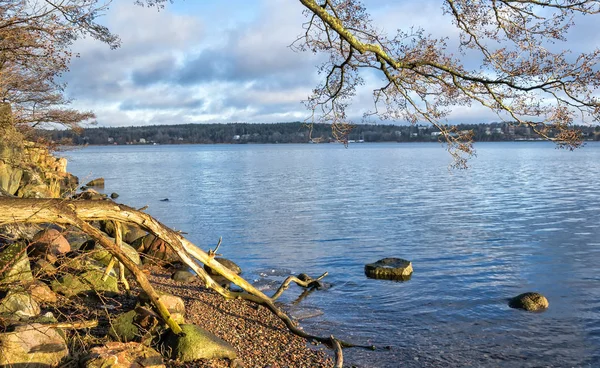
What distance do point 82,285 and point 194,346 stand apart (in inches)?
139

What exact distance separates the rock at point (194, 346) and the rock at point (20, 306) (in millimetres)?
2166

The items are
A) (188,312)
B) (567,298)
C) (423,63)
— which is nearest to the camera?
(423,63)

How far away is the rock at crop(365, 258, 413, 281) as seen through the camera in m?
17.1

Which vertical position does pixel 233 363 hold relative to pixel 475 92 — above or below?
below

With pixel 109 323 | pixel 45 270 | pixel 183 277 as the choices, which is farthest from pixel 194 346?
pixel 183 277

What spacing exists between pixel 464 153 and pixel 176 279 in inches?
376

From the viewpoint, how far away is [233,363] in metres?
9.20

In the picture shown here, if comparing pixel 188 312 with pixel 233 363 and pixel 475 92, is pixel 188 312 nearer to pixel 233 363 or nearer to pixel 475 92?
pixel 233 363

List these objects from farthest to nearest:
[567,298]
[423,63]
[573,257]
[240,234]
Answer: [240,234] → [573,257] → [567,298] → [423,63]

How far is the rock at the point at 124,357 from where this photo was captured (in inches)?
299

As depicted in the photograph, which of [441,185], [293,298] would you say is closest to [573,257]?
[293,298]

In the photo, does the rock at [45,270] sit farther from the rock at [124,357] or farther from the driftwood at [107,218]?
the rock at [124,357]

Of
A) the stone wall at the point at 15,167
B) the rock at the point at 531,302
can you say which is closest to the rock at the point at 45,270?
the rock at the point at 531,302

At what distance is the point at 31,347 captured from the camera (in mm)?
7652
